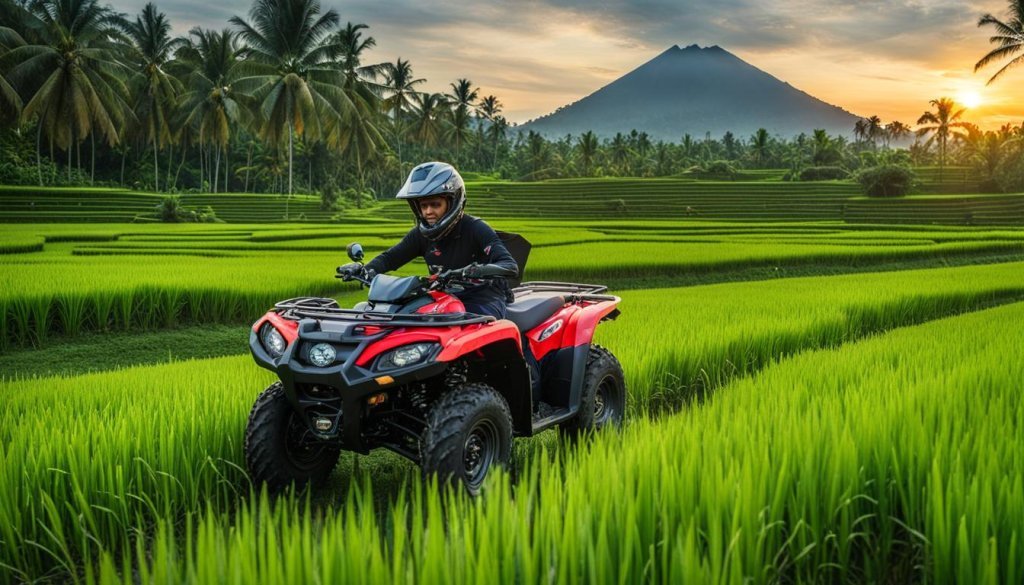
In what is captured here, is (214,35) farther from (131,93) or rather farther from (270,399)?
(270,399)

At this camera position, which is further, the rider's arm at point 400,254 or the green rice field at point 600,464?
the rider's arm at point 400,254

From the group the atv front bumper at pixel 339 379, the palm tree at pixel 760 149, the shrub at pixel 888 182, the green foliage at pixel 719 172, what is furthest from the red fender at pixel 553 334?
the palm tree at pixel 760 149

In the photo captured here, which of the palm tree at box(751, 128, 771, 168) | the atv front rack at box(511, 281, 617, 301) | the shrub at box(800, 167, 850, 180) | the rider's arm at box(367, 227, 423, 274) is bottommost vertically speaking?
the atv front rack at box(511, 281, 617, 301)

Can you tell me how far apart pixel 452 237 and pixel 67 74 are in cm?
4056

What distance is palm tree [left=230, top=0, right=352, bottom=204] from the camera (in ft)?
122

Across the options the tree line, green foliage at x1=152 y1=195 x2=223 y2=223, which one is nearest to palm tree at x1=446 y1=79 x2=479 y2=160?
the tree line

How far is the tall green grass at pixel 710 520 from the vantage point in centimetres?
193

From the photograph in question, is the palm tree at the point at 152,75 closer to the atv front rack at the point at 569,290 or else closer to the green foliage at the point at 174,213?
the green foliage at the point at 174,213

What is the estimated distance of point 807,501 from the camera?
2596 millimetres

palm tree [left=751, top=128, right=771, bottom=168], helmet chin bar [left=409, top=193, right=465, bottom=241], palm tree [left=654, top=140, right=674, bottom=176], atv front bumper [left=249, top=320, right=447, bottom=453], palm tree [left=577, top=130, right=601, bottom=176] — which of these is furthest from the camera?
palm tree [left=751, top=128, right=771, bottom=168]

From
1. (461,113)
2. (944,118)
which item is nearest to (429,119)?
(461,113)

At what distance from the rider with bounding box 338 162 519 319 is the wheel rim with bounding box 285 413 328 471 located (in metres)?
0.79

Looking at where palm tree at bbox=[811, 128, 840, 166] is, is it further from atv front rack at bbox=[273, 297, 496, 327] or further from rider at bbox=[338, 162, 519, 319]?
atv front rack at bbox=[273, 297, 496, 327]

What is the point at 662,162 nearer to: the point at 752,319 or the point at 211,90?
the point at 211,90
